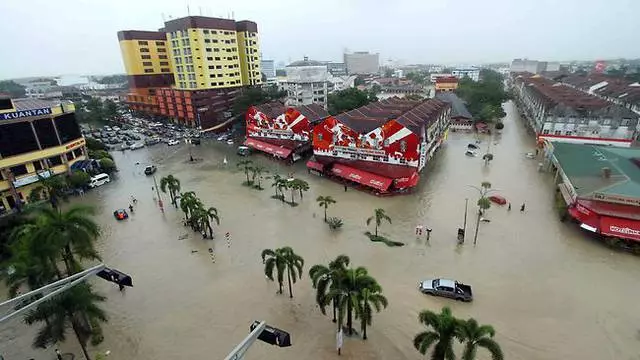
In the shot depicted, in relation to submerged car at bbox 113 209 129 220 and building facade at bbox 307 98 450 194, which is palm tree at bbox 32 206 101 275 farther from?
building facade at bbox 307 98 450 194

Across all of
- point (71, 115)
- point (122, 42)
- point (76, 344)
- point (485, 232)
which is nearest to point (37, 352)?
point (76, 344)

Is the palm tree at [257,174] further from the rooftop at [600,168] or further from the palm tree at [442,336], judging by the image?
the rooftop at [600,168]

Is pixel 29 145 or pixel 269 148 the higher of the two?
pixel 29 145

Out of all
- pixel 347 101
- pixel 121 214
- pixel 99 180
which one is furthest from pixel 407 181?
pixel 99 180

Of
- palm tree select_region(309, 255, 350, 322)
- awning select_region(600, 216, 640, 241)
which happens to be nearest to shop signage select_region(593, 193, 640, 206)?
awning select_region(600, 216, 640, 241)

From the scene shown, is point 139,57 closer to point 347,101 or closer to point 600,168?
point 347,101

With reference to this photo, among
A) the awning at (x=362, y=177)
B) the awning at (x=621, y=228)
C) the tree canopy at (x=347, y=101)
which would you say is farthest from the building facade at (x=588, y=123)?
the tree canopy at (x=347, y=101)
